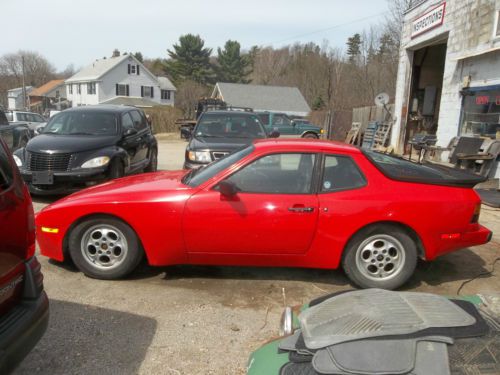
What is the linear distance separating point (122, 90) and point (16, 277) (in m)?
58.5

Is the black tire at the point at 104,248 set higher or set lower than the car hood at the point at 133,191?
lower

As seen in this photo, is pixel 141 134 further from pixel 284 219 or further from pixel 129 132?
pixel 284 219

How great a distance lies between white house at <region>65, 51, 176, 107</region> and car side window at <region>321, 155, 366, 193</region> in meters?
54.8

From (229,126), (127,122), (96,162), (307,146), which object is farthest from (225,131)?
(307,146)

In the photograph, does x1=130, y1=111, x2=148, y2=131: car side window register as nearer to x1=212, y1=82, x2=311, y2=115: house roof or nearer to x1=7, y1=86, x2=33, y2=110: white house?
x1=212, y1=82, x2=311, y2=115: house roof

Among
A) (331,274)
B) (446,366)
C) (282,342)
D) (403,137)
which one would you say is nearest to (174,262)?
(331,274)

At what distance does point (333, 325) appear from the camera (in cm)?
185

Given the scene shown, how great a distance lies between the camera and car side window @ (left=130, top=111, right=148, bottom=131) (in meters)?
10.1

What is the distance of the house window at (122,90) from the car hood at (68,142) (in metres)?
51.6

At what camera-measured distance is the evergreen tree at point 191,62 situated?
67.1 meters

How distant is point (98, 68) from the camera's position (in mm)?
58344

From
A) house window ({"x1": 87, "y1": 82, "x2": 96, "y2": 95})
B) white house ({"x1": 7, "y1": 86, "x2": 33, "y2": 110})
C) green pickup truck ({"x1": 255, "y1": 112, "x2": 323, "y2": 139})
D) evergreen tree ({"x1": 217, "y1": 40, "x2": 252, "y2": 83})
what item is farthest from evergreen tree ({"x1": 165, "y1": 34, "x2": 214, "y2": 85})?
green pickup truck ({"x1": 255, "y1": 112, "x2": 323, "y2": 139})

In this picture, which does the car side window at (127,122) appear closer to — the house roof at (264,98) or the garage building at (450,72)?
the garage building at (450,72)

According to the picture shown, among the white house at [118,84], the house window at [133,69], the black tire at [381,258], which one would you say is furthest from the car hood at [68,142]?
the house window at [133,69]
